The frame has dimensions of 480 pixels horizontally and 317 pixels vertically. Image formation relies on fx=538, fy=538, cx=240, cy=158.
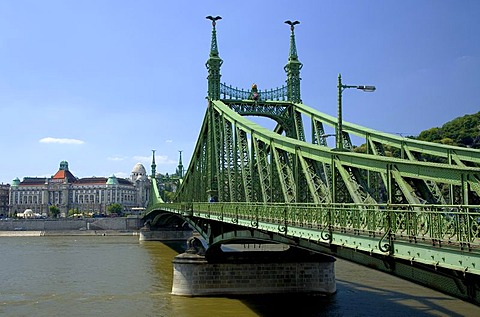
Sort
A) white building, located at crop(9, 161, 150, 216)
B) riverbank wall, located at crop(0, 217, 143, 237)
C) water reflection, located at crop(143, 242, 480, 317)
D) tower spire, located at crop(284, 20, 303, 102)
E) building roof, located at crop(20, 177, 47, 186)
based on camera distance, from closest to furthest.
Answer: water reflection, located at crop(143, 242, 480, 317), tower spire, located at crop(284, 20, 303, 102), riverbank wall, located at crop(0, 217, 143, 237), white building, located at crop(9, 161, 150, 216), building roof, located at crop(20, 177, 47, 186)

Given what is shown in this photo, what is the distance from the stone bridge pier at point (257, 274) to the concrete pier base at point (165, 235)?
57345mm

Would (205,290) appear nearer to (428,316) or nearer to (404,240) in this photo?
(428,316)

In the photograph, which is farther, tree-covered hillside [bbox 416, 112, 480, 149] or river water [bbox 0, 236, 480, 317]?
tree-covered hillside [bbox 416, 112, 480, 149]

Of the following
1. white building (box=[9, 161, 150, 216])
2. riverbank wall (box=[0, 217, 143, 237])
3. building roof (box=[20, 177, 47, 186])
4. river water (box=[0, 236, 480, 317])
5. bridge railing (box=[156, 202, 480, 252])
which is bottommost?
river water (box=[0, 236, 480, 317])

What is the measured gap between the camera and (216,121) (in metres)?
39.2

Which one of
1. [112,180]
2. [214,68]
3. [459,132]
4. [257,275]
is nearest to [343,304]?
[257,275]

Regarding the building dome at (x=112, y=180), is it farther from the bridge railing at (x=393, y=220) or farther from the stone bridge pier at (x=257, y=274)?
the bridge railing at (x=393, y=220)

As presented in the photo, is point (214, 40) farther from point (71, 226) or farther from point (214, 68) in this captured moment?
point (71, 226)

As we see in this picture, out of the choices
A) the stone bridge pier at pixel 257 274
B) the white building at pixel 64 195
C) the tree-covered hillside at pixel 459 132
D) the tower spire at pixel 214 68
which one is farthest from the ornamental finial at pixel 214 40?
the white building at pixel 64 195

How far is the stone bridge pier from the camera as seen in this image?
31781mm

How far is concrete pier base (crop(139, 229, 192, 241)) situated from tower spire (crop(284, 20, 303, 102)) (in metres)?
54.9

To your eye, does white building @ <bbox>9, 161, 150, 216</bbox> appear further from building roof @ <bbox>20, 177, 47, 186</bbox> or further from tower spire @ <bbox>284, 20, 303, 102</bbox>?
tower spire @ <bbox>284, 20, 303, 102</bbox>

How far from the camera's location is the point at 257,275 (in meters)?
32.0

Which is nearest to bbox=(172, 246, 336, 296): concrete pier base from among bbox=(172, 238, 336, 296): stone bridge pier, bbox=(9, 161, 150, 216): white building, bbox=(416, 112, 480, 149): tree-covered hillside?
bbox=(172, 238, 336, 296): stone bridge pier
